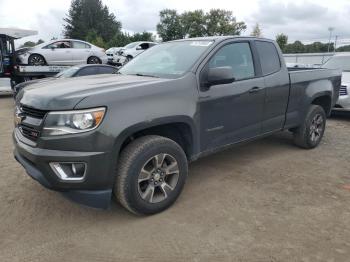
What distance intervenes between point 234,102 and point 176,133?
85cm

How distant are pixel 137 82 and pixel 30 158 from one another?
4.12 ft

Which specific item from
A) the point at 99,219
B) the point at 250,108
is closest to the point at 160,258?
the point at 99,219

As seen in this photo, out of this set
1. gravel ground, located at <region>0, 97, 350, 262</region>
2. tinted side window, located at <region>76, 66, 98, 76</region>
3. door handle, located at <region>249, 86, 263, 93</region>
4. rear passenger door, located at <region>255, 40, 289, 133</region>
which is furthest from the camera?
tinted side window, located at <region>76, 66, 98, 76</region>

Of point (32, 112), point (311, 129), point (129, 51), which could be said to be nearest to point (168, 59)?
point (32, 112)

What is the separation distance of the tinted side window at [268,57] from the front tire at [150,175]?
1.99 metres

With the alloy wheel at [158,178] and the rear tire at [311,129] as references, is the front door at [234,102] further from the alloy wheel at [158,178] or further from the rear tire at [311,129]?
the rear tire at [311,129]

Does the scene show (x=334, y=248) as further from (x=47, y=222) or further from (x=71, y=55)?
(x=71, y=55)

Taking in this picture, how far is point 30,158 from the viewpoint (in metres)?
3.20

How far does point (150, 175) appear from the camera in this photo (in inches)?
138

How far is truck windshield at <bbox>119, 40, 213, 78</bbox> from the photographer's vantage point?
4.06 m

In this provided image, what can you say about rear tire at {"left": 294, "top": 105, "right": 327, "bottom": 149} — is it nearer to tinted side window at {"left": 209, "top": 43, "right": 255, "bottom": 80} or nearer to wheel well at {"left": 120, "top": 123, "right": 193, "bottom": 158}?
tinted side window at {"left": 209, "top": 43, "right": 255, "bottom": 80}

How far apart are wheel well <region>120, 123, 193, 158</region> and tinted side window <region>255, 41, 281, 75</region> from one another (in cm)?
165

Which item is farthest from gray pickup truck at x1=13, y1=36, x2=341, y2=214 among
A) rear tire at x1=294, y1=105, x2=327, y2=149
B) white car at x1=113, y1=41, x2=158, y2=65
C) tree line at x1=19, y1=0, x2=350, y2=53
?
tree line at x1=19, y1=0, x2=350, y2=53

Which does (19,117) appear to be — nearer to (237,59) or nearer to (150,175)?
(150,175)
